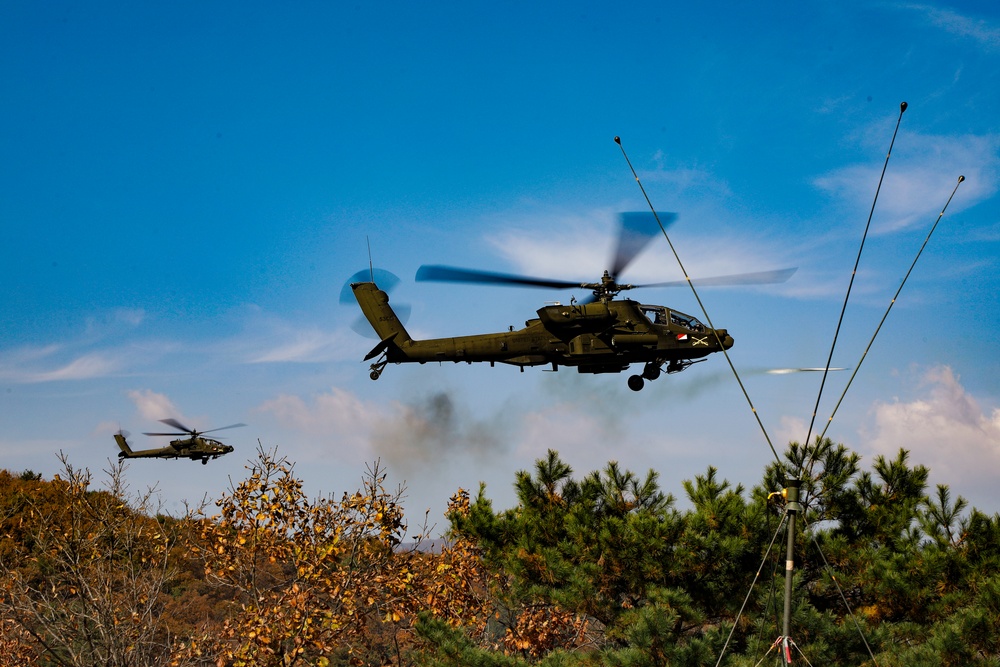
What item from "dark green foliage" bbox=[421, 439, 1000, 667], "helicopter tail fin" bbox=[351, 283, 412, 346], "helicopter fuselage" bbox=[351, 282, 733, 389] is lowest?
"dark green foliage" bbox=[421, 439, 1000, 667]

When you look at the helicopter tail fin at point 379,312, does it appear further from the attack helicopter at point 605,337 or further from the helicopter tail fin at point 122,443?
the helicopter tail fin at point 122,443

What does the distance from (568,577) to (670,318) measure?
7.85 m

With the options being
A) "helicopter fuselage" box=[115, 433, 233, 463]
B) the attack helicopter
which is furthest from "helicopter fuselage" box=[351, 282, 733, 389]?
"helicopter fuselage" box=[115, 433, 233, 463]

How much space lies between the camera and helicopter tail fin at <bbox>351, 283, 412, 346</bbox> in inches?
1097

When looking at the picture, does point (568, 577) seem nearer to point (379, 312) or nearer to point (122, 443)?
point (379, 312)

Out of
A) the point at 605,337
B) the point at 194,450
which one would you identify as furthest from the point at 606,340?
the point at 194,450

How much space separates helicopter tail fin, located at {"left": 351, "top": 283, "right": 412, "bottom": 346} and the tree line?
8.37m

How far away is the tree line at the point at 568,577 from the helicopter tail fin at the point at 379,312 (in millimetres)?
8371

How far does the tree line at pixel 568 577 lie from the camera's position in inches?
583

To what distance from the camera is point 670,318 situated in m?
23.3

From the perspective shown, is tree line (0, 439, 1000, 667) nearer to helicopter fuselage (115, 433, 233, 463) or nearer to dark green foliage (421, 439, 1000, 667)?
A: dark green foliage (421, 439, 1000, 667)

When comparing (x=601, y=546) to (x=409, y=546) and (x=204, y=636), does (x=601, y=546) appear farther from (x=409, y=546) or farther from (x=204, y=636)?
(x=204, y=636)

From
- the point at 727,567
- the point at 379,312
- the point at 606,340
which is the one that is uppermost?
the point at 379,312

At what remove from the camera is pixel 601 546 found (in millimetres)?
19000
